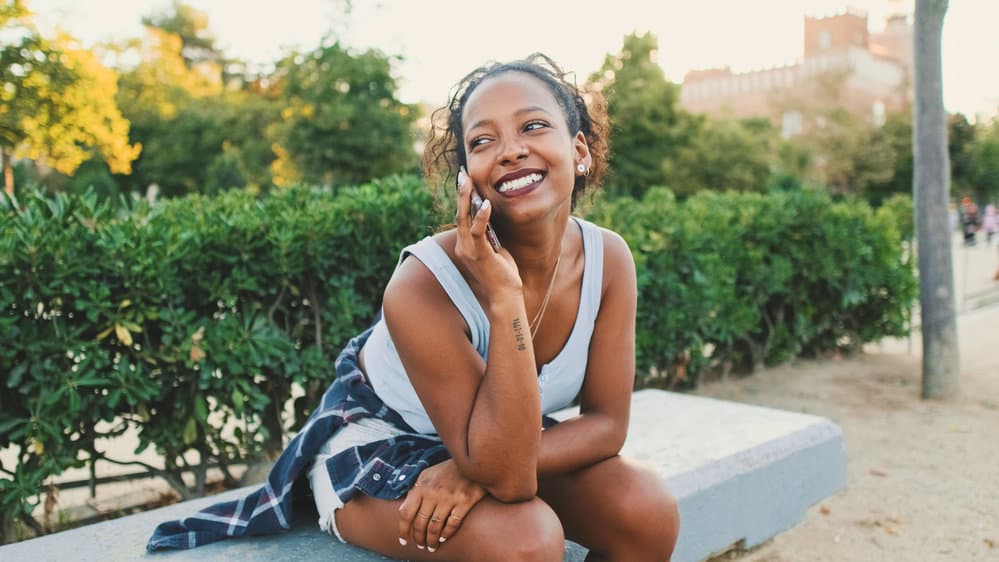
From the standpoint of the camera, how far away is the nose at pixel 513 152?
202 cm

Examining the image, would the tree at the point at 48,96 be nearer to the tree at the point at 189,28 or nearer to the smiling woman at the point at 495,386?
the smiling woman at the point at 495,386

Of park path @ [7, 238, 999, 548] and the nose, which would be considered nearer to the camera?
the nose

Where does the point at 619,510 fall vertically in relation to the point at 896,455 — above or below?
above

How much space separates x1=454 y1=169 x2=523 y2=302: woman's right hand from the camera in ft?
6.22

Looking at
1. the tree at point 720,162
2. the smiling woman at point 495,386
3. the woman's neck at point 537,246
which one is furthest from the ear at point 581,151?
the tree at point 720,162

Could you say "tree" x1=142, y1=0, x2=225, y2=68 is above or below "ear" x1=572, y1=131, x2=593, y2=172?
above

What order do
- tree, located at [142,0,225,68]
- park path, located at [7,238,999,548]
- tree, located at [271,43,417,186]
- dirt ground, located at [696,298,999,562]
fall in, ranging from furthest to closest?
tree, located at [142,0,225,68]
tree, located at [271,43,417,186]
park path, located at [7,238,999,548]
dirt ground, located at [696,298,999,562]

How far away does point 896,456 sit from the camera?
15.6 feet

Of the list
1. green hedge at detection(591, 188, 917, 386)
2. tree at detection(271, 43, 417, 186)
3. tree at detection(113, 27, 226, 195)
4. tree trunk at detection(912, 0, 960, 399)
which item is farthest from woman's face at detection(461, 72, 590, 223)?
tree at detection(113, 27, 226, 195)

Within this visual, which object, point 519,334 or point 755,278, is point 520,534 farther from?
point 755,278

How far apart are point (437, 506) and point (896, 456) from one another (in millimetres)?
3886

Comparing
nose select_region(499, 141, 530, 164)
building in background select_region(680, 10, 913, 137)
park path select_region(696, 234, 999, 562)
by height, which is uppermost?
building in background select_region(680, 10, 913, 137)

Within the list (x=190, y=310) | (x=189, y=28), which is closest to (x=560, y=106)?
(x=190, y=310)

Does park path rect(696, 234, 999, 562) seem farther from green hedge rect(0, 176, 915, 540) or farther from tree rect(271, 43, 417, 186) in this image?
tree rect(271, 43, 417, 186)
